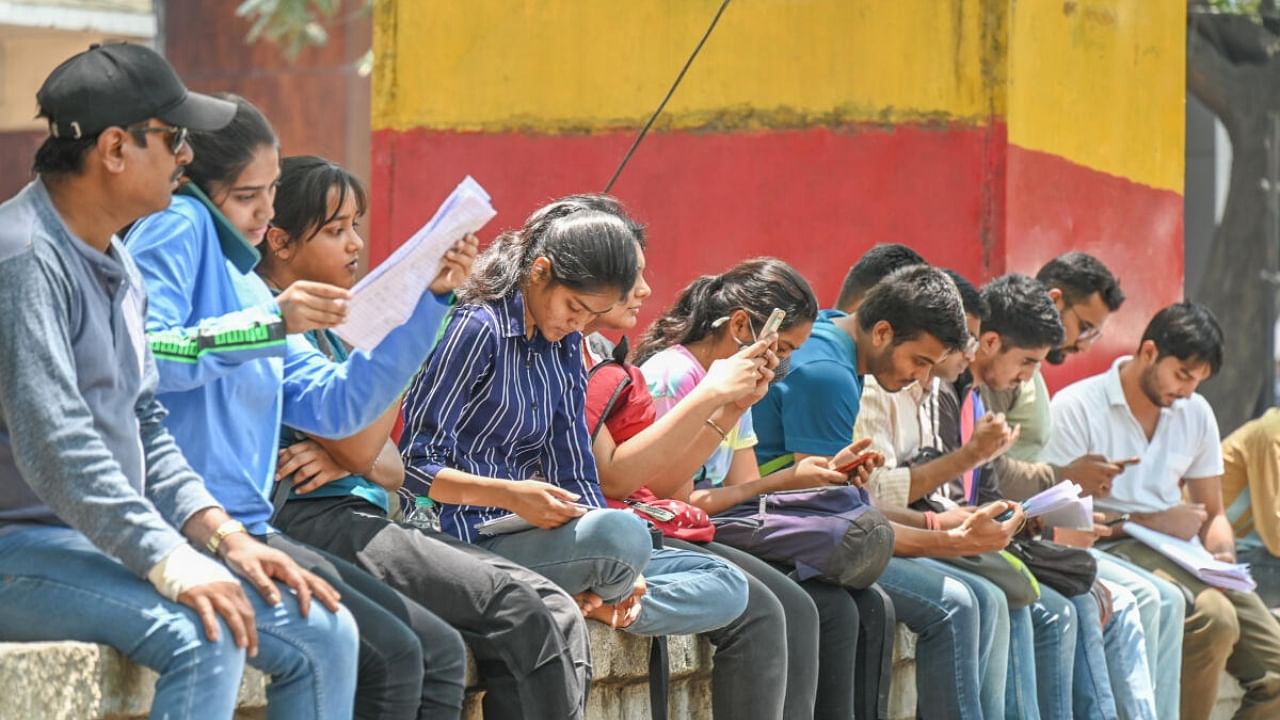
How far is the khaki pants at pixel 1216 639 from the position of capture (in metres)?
7.89

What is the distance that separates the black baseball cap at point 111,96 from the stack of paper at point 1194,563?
5.19 meters

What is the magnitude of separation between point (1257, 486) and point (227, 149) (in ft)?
19.4

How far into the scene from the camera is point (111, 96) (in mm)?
3596

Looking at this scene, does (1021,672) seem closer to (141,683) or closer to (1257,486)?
(1257,486)

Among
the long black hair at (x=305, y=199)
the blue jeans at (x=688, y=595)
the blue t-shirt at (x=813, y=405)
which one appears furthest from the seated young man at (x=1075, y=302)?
the long black hair at (x=305, y=199)

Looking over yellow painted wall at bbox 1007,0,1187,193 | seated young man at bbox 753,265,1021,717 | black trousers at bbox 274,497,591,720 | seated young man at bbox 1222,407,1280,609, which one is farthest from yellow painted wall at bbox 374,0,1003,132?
black trousers at bbox 274,497,591,720

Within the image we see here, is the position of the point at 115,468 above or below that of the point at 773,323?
above

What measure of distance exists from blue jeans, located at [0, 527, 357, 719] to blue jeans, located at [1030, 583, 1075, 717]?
365 cm

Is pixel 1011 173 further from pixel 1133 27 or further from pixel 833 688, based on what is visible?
pixel 833 688

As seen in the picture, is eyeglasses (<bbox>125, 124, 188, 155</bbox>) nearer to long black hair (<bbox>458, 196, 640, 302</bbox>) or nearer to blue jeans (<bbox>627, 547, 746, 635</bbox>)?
long black hair (<bbox>458, 196, 640, 302</bbox>)

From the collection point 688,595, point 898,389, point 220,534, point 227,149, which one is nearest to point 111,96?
point 227,149

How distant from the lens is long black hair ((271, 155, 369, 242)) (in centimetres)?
455

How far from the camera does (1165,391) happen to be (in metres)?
8.07

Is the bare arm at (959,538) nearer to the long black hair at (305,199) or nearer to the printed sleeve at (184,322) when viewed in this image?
the long black hair at (305,199)
